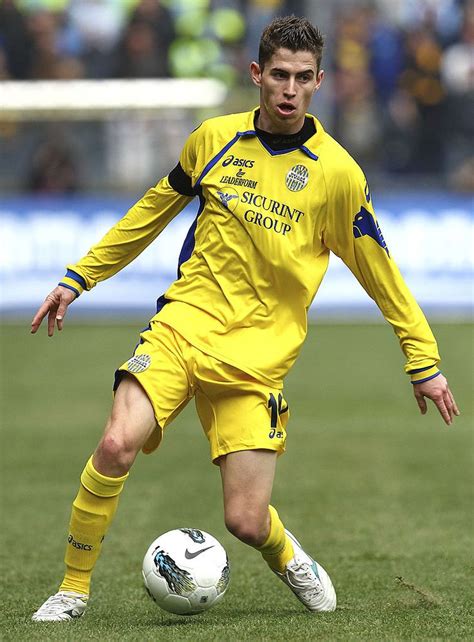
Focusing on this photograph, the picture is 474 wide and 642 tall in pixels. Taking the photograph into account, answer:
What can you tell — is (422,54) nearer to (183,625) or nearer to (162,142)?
(162,142)

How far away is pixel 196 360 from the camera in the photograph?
496 centimetres

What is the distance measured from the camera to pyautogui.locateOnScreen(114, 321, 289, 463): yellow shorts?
4.90 meters

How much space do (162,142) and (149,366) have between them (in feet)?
39.3

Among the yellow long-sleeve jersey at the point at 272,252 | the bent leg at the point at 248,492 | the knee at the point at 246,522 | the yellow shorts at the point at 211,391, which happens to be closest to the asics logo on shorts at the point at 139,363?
the yellow shorts at the point at 211,391

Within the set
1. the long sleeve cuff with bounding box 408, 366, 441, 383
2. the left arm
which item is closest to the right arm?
the left arm

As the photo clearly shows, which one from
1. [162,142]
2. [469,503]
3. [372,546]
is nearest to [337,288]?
[162,142]

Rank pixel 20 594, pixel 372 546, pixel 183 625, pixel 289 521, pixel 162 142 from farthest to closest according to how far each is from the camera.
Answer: pixel 162 142
pixel 289 521
pixel 372 546
pixel 20 594
pixel 183 625

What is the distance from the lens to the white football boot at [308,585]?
518 centimetres

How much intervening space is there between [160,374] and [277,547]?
85cm

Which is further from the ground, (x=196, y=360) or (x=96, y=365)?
(x=196, y=360)

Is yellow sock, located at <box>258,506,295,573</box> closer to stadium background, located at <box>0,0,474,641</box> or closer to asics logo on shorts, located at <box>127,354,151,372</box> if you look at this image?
asics logo on shorts, located at <box>127,354,151,372</box>

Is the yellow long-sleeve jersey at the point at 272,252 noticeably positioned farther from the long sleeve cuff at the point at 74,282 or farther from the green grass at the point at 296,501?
the green grass at the point at 296,501

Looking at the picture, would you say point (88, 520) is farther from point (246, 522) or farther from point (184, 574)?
point (246, 522)

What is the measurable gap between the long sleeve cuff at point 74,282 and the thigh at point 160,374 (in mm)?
381
